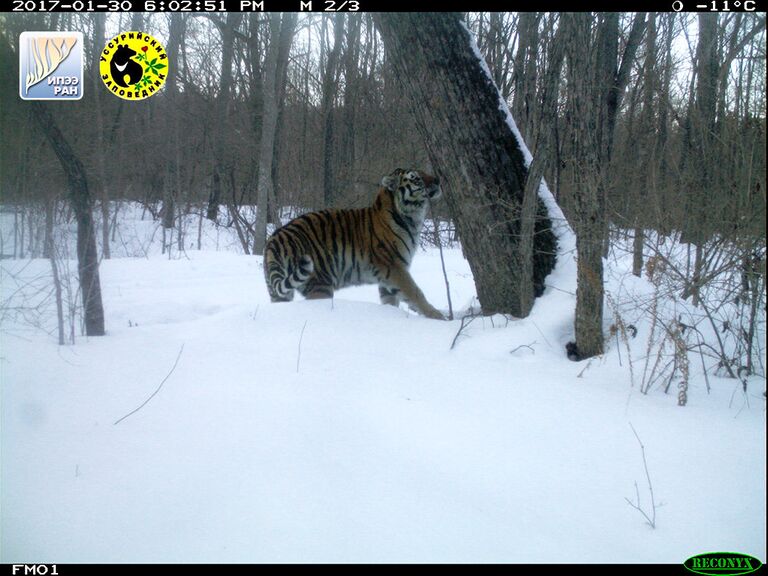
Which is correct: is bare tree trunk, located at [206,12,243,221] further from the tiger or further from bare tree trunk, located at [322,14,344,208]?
the tiger

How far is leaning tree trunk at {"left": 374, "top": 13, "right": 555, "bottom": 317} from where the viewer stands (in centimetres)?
459

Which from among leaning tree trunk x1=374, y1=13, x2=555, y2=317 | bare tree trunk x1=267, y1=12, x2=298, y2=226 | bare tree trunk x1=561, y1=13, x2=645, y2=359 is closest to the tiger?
leaning tree trunk x1=374, y1=13, x2=555, y2=317

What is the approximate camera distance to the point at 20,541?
2.02 meters

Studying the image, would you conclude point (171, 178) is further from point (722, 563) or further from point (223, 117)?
point (722, 563)

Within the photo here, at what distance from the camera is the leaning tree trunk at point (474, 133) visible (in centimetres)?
459

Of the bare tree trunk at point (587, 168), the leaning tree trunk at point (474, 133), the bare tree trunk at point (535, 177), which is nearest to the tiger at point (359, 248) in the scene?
the leaning tree trunk at point (474, 133)

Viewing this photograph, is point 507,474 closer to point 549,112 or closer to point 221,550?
point 221,550

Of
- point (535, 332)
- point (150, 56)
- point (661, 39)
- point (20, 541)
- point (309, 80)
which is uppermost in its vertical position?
point (309, 80)

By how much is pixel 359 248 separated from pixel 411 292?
0.76m

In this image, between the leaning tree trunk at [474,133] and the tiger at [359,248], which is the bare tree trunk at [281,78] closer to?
the tiger at [359,248]

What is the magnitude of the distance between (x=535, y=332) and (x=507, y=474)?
1.79 m

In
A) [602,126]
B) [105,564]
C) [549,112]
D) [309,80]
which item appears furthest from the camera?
[309,80]

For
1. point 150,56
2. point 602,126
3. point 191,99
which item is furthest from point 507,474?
point 191,99

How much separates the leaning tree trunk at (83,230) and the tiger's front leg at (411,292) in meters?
2.59
